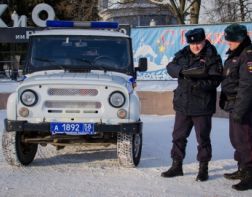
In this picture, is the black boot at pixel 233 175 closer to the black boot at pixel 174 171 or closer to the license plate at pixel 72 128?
the black boot at pixel 174 171

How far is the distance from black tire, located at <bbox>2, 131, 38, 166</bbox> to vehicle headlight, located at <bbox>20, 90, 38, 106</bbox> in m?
0.50

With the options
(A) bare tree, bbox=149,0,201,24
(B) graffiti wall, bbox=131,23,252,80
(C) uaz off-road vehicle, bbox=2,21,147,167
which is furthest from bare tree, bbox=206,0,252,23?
(C) uaz off-road vehicle, bbox=2,21,147,167

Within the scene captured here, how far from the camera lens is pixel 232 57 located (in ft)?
20.4

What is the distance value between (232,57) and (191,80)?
0.59m

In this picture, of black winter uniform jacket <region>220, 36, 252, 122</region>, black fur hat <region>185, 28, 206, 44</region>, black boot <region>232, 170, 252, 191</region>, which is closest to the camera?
black winter uniform jacket <region>220, 36, 252, 122</region>

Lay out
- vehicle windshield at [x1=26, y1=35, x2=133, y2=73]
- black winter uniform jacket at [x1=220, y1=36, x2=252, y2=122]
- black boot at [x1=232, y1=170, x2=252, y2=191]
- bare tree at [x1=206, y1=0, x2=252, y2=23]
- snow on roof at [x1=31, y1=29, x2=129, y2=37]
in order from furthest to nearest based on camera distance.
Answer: bare tree at [x1=206, y1=0, x2=252, y2=23] → snow on roof at [x1=31, y1=29, x2=129, y2=37] → vehicle windshield at [x1=26, y1=35, x2=133, y2=73] → black boot at [x1=232, y1=170, x2=252, y2=191] → black winter uniform jacket at [x1=220, y1=36, x2=252, y2=122]

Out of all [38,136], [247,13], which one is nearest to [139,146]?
[38,136]

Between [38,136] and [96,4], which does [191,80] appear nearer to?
[38,136]

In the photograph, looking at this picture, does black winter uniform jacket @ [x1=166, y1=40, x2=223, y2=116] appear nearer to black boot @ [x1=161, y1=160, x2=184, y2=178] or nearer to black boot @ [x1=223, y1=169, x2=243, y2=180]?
black boot @ [x1=161, y1=160, x2=184, y2=178]

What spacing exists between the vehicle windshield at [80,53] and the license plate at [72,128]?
121 centimetres

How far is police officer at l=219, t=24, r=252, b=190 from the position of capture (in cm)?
601

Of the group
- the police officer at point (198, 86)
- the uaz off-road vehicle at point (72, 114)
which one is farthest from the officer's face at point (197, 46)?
the uaz off-road vehicle at point (72, 114)

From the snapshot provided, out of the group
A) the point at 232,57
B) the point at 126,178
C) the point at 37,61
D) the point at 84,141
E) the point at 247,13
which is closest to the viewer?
the point at 232,57

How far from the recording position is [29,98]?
682cm
